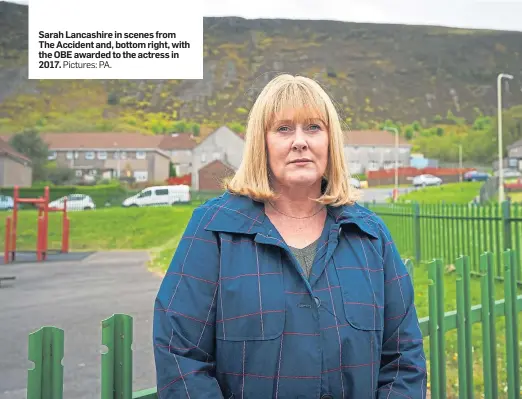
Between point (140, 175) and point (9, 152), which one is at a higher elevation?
point (9, 152)

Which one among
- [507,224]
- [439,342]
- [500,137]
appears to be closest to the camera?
[439,342]

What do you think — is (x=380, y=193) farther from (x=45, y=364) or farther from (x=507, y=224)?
(x=45, y=364)

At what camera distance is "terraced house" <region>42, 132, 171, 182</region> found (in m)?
4.34

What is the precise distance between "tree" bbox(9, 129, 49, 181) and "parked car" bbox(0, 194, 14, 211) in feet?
0.79

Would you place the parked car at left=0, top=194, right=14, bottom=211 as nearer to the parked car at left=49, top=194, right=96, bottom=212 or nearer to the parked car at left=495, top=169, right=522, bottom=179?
the parked car at left=49, top=194, right=96, bottom=212

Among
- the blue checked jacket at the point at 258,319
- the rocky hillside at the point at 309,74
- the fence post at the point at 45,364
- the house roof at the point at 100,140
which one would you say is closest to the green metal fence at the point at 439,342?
the fence post at the point at 45,364

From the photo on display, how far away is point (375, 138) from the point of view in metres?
4.53

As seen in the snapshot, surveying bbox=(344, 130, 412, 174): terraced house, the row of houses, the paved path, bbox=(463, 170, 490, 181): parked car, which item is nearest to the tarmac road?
Answer: bbox=(344, 130, 412, 174): terraced house

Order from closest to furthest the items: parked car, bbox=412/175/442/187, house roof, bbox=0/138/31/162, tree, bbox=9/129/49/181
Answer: house roof, bbox=0/138/31/162 → tree, bbox=9/129/49/181 → parked car, bbox=412/175/442/187

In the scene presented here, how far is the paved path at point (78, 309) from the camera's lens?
7.79 ft

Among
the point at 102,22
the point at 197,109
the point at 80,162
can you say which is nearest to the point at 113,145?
the point at 80,162
